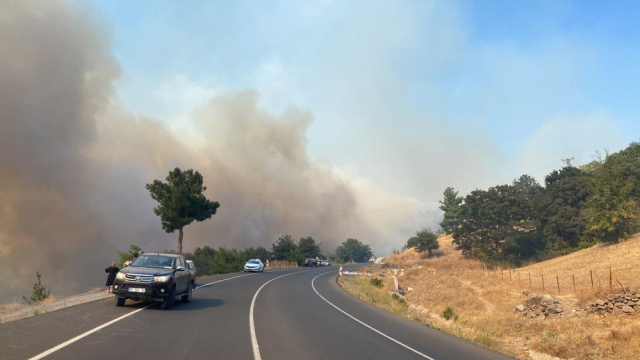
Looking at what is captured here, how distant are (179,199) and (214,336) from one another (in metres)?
30.3

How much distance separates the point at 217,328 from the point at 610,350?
10497mm

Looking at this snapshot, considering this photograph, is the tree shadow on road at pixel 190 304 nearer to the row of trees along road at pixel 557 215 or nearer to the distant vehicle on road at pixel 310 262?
the row of trees along road at pixel 557 215

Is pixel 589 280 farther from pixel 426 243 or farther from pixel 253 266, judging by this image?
pixel 426 243

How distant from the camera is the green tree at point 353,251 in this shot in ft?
499

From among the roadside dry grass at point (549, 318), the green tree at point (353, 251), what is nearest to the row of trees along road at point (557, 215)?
the roadside dry grass at point (549, 318)

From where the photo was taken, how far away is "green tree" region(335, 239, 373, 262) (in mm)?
152087

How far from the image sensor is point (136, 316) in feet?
39.5

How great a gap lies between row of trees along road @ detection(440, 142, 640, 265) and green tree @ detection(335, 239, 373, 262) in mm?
83733

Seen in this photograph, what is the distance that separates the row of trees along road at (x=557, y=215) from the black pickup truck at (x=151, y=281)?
44.6 metres

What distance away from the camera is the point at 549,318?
1812 centimetres

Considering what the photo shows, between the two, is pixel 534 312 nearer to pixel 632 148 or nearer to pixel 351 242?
pixel 632 148

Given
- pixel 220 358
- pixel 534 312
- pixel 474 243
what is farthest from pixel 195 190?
pixel 474 243

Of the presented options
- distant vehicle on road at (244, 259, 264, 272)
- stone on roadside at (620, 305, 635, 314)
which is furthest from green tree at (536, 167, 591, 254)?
stone on roadside at (620, 305, 635, 314)

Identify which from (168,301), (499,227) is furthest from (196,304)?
(499,227)
